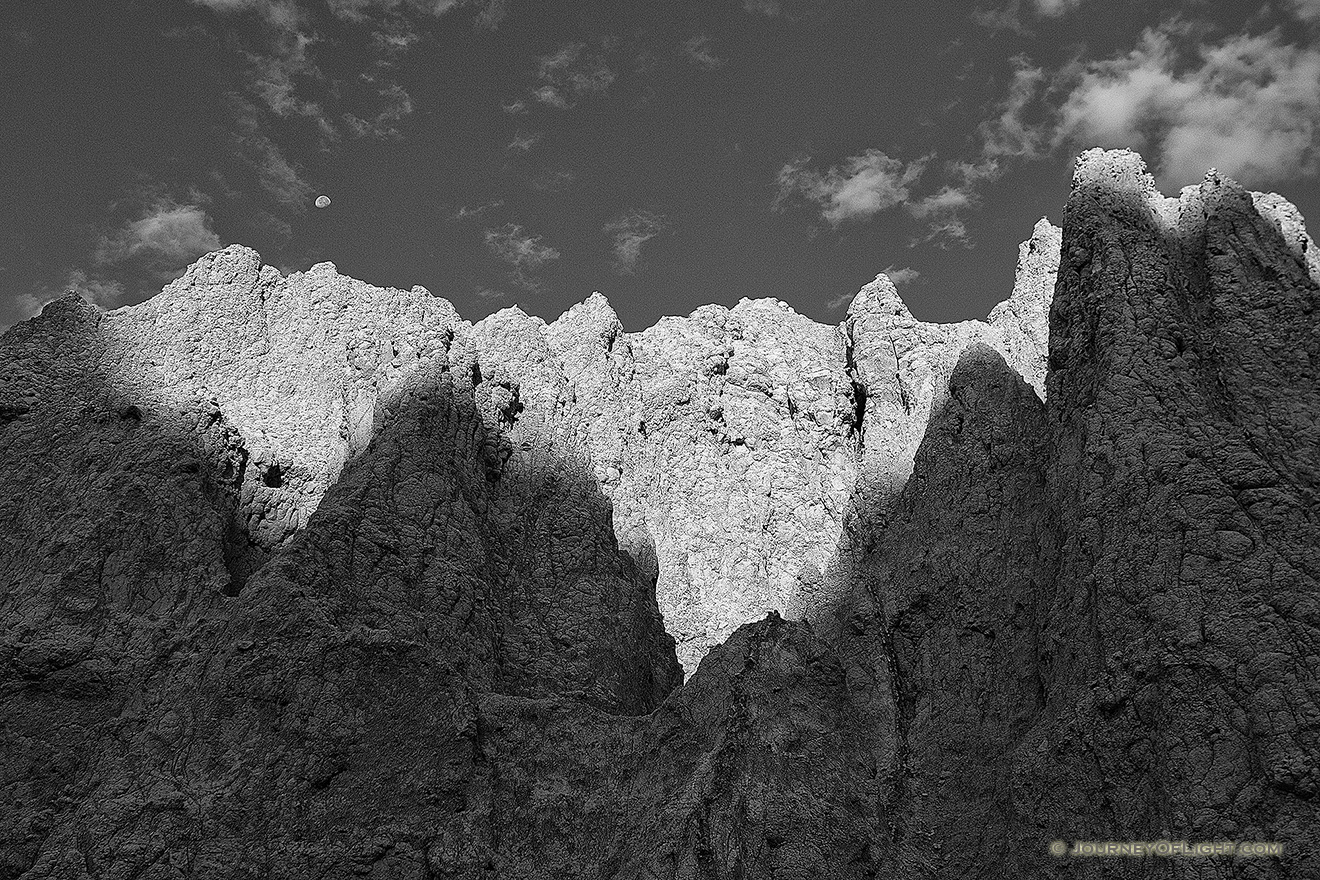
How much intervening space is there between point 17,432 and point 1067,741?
29721 millimetres

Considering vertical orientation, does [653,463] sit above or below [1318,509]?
above

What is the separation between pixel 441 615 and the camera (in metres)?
28.4

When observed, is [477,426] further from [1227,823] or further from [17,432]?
[1227,823]

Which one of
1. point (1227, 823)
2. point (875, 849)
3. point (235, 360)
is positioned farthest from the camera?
point (235, 360)

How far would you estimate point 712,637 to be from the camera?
3366 centimetres

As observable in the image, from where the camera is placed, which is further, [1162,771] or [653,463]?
[653,463]

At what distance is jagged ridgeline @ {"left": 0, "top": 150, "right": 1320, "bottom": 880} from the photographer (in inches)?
870

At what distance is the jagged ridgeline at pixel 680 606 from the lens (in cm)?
2209

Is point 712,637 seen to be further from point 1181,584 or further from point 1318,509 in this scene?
point 1318,509

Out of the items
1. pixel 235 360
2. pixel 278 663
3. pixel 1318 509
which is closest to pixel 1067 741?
pixel 1318 509

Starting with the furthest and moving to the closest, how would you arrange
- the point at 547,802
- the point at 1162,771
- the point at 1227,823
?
the point at 547,802, the point at 1162,771, the point at 1227,823

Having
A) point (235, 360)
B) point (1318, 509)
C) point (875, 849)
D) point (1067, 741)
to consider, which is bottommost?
point (875, 849)

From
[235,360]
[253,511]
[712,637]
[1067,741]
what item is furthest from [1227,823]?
[235,360]

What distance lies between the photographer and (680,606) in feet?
113
